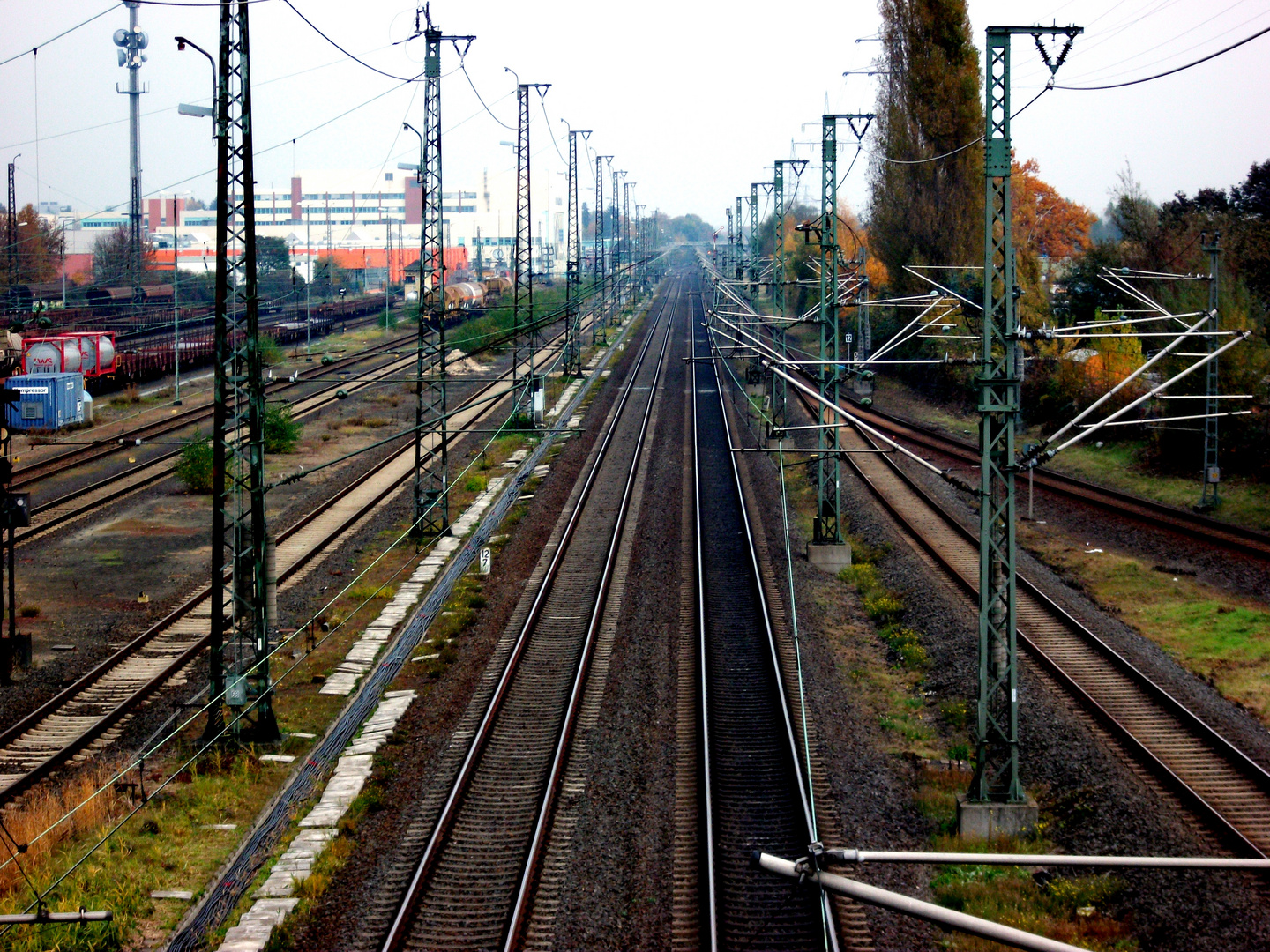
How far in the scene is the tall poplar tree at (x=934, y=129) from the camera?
126 ft

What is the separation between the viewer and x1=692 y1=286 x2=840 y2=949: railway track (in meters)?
8.88

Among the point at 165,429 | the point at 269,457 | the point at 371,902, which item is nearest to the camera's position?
the point at 371,902

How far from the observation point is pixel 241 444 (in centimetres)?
1235

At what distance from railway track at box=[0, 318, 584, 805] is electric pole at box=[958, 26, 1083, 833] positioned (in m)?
8.70

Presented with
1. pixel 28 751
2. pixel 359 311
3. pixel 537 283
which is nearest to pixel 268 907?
pixel 28 751

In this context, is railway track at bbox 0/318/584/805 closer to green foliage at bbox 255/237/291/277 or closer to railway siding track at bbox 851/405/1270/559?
→ railway siding track at bbox 851/405/1270/559

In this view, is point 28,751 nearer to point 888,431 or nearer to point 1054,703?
point 1054,703

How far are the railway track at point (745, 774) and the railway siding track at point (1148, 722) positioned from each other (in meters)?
3.50

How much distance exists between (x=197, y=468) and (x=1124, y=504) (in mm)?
21003

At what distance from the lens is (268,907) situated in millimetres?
9156

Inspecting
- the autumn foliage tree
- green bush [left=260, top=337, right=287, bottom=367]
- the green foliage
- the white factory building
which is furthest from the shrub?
the white factory building

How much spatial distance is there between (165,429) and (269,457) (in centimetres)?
435

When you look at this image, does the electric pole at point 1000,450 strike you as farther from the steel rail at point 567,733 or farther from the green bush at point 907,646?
the green bush at point 907,646

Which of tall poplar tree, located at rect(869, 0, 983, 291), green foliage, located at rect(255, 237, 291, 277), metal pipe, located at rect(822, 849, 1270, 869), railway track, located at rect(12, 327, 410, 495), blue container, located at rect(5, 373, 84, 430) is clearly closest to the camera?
metal pipe, located at rect(822, 849, 1270, 869)
